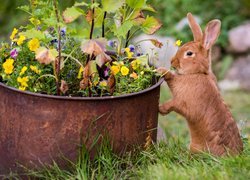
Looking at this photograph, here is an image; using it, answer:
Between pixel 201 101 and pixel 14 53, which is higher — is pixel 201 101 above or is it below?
below

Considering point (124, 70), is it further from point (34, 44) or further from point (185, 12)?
point (185, 12)

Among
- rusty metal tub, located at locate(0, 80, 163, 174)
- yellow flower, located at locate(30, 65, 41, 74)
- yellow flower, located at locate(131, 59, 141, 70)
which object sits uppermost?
yellow flower, located at locate(131, 59, 141, 70)

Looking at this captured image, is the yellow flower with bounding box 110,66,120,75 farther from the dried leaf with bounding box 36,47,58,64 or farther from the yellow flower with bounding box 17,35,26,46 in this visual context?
the yellow flower with bounding box 17,35,26,46

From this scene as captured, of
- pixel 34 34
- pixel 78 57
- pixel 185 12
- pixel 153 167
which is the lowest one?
pixel 153 167

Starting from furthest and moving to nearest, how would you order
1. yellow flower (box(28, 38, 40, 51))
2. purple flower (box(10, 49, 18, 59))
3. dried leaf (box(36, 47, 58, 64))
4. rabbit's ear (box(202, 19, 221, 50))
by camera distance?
rabbit's ear (box(202, 19, 221, 50))
purple flower (box(10, 49, 18, 59))
yellow flower (box(28, 38, 40, 51))
dried leaf (box(36, 47, 58, 64))

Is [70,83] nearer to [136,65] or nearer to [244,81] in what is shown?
[136,65]

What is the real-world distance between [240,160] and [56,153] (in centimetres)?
98

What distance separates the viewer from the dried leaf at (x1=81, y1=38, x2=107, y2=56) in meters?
3.05

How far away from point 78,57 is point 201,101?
0.76m

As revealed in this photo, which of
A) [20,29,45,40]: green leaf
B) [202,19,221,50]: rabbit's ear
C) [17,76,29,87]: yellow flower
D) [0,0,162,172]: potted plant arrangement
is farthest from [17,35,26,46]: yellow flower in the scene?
[202,19,221,50]: rabbit's ear

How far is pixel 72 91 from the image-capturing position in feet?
11.2

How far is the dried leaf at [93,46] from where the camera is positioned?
3050 mm

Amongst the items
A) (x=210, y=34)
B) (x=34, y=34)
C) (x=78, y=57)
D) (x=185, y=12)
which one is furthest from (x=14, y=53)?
(x=185, y=12)

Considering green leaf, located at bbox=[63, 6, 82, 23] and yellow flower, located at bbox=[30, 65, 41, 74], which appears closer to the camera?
green leaf, located at bbox=[63, 6, 82, 23]
